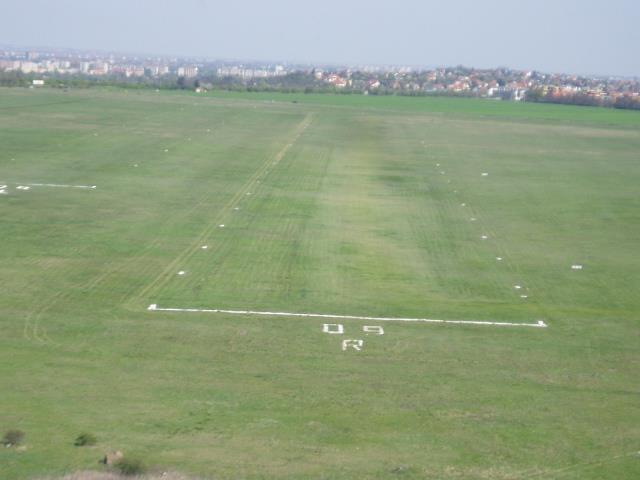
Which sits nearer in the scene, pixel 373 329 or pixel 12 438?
pixel 12 438

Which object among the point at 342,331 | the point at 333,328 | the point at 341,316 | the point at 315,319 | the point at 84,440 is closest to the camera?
the point at 84,440

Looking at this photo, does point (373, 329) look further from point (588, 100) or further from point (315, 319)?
point (588, 100)

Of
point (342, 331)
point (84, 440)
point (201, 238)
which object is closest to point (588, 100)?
point (201, 238)

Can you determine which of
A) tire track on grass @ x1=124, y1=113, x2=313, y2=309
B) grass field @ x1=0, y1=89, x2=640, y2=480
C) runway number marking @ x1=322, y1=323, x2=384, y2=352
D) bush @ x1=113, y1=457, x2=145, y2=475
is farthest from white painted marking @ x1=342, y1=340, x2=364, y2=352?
bush @ x1=113, y1=457, x2=145, y2=475

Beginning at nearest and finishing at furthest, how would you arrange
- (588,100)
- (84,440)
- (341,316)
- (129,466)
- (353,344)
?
(129,466), (84,440), (353,344), (341,316), (588,100)

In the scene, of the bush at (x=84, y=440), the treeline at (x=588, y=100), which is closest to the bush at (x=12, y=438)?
the bush at (x=84, y=440)

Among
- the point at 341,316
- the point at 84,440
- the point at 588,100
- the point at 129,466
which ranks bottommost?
the point at 588,100

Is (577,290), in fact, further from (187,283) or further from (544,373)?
(187,283)

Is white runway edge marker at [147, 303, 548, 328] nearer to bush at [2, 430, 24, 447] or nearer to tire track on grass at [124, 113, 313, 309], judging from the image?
tire track on grass at [124, 113, 313, 309]
